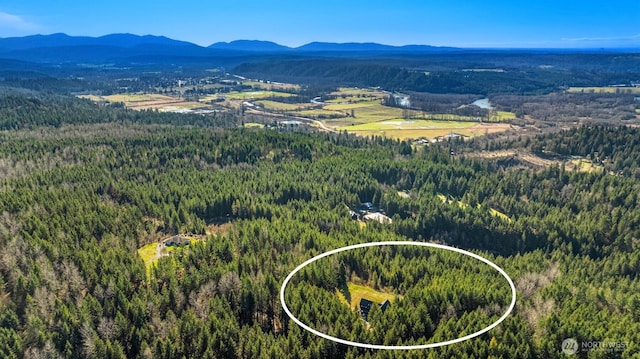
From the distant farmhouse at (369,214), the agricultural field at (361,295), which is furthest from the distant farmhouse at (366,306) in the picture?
the distant farmhouse at (369,214)

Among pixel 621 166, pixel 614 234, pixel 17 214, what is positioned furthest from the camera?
pixel 621 166

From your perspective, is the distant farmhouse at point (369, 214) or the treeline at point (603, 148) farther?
the treeline at point (603, 148)

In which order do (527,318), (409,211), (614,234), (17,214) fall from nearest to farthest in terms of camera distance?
(527,318)
(17,214)
(614,234)
(409,211)

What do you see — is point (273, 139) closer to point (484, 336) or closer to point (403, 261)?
point (403, 261)

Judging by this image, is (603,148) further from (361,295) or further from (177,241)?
(177,241)

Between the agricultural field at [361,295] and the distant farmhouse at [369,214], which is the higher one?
the agricultural field at [361,295]

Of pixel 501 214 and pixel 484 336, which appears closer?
pixel 484 336

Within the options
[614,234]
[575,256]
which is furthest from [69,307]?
[614,234]

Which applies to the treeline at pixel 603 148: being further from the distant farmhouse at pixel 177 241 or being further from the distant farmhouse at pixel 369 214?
the distant farmhouse at pixel 177 241
